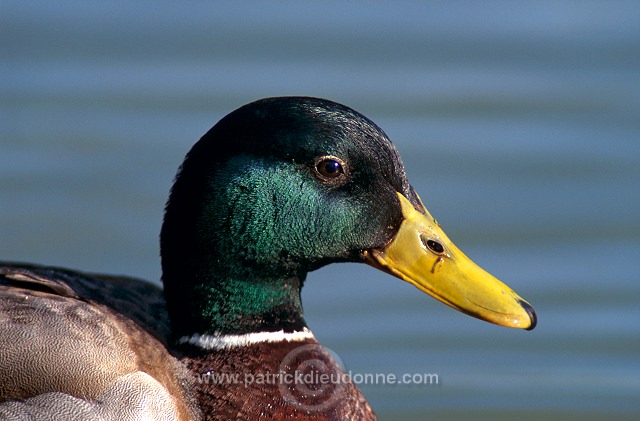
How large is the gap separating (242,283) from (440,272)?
73 centimetres

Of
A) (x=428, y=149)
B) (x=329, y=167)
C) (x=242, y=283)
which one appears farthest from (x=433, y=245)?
(x=428, y=149)

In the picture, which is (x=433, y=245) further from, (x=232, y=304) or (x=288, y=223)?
(x=232, y=304)

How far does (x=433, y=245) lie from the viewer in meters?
4.83

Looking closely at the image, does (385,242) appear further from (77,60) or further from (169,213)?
(77,60)

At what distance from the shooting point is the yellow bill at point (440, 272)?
189 inches

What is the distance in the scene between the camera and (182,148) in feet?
26.1

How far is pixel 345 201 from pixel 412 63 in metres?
4.15

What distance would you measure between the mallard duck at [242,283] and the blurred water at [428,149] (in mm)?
1707

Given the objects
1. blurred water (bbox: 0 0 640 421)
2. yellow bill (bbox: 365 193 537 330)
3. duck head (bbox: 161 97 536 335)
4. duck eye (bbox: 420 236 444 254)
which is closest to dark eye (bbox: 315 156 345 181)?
duck head (bbox: 161 97 536 335)

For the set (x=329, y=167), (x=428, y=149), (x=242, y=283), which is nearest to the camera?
(x=329, y=167)

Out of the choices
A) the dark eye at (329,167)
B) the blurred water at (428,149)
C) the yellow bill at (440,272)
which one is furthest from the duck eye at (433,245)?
the blurred water at (428,149)

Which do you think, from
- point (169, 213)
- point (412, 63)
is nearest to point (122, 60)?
point (412, 63)

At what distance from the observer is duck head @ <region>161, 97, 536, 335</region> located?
15.2 feet

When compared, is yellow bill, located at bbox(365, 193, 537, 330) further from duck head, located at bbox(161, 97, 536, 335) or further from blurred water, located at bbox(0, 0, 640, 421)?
blurred water, located at bbox(0, 0, 640, 421)
